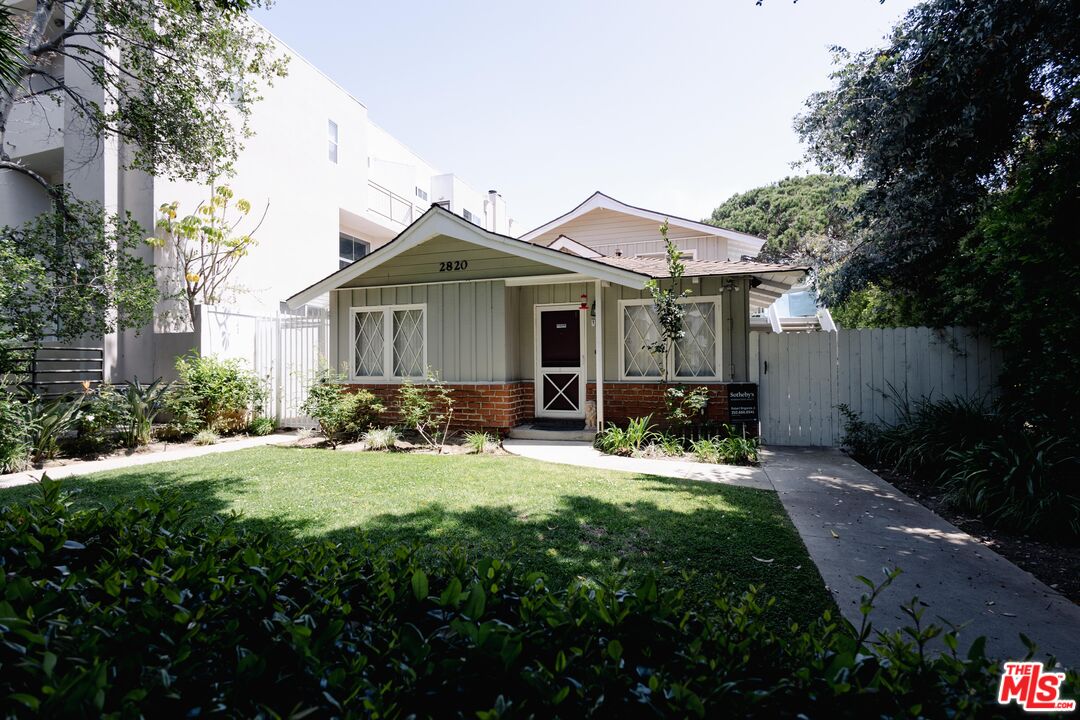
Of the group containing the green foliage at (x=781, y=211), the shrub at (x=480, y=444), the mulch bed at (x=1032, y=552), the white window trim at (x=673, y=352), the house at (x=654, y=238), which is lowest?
the mulch bed at (x=1032, y=552)

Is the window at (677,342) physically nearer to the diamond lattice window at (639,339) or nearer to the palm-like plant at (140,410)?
the diamond lattice window at (639,339)

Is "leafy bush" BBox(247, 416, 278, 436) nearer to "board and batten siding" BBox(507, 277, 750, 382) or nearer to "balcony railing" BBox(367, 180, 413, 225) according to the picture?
"board and batten siding" BBox(507, 277, 750, 382)

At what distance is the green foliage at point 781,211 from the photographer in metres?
A: 30.6

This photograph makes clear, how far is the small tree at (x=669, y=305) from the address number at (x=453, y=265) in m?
3.47

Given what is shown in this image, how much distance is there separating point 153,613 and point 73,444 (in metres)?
9.12

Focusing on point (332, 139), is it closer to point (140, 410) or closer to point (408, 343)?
point (408, 343)

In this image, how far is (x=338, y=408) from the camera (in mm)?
9086

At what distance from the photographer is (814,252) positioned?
1535cm

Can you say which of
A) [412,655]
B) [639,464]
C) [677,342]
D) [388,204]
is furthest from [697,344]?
[388,204]

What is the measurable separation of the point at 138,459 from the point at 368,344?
426 centimetres

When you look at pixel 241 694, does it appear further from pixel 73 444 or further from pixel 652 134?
pixel 652 134

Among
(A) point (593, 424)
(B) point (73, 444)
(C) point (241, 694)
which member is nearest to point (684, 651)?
(C) point (241, 694)

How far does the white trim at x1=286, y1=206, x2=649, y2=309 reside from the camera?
8.65 metres

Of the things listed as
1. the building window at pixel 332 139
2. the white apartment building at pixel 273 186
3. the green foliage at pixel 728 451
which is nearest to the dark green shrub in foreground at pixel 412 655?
the green foliage at pixel 728 451
